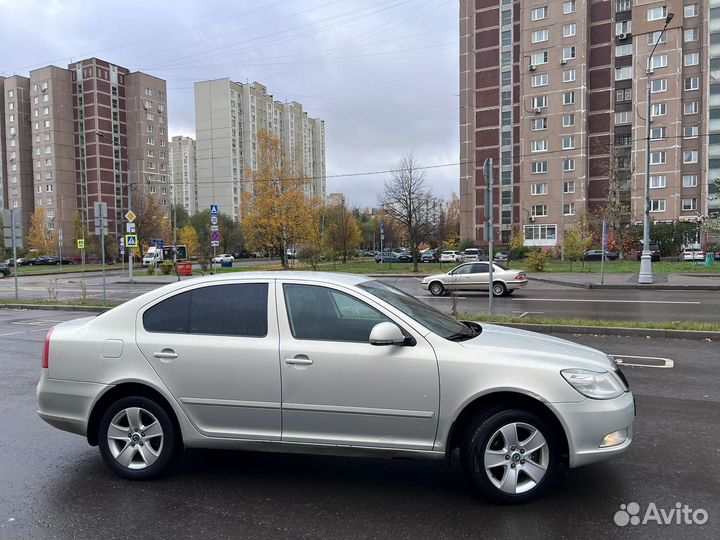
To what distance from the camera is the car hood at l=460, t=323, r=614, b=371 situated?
11.8 feet

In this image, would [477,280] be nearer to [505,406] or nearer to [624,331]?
[624,331]

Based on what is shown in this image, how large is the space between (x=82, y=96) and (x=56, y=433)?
311 feet

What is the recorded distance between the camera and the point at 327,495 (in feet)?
12.2

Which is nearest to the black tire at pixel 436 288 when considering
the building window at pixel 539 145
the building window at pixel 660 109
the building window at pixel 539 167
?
the building window at pixel 539 167

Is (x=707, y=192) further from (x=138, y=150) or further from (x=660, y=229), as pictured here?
(x=138, y=150)

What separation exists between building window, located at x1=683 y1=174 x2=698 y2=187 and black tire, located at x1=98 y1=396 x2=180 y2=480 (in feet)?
220

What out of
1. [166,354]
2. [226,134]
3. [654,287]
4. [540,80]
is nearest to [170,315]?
[166,354]

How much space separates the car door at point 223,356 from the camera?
380 cm

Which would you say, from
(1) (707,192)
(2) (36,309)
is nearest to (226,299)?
(2) (36,309)

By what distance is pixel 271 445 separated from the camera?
12.5 ft

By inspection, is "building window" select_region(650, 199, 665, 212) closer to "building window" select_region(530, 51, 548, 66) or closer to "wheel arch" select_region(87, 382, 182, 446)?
"building window" select_region(530, 51, 548, 66)

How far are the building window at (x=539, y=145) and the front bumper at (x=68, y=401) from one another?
214ft

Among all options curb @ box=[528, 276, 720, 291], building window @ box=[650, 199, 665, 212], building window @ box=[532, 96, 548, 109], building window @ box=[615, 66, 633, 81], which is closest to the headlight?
curb @ box=[528, 276, 720, 291]

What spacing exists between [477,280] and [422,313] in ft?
54.2
